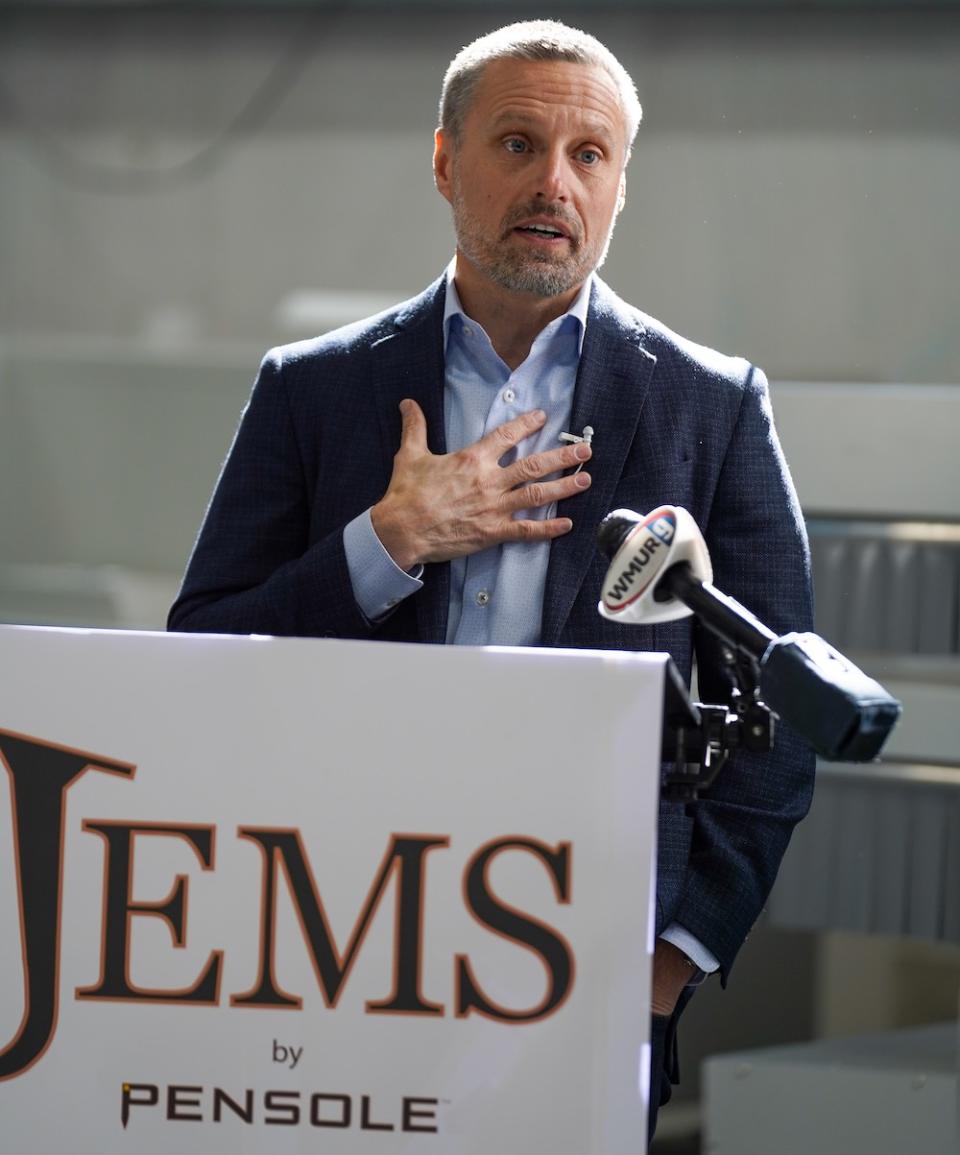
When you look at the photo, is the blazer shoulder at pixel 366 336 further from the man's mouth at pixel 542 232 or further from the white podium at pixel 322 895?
the white podium at pixel 322 895

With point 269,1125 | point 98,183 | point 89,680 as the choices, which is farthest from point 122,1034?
point 98,183

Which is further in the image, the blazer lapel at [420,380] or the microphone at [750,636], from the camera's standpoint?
the blazer lapel at [420,380]

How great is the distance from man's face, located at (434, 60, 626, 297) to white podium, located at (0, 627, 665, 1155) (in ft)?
1.74

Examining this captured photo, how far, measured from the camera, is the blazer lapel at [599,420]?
159cm

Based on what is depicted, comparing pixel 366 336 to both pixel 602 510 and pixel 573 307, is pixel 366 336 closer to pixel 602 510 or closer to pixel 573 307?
pixel 573 307

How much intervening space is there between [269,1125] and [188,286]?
2209 millimetres

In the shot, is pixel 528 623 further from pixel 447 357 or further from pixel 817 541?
pixel 817 541

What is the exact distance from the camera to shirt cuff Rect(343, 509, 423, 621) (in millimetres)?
1576

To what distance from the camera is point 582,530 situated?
1604mm

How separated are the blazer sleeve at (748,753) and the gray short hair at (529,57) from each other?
36 centimetres

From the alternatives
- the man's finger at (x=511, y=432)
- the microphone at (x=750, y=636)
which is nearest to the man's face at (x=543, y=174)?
the man's finger at (x=511, y=432)

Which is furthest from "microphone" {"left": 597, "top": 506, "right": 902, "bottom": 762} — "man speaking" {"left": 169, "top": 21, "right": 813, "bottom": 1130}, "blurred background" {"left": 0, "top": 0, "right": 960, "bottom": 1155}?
"blurred background" {"left": 0, "top": 0, "right": 960, "bottom": 1155}

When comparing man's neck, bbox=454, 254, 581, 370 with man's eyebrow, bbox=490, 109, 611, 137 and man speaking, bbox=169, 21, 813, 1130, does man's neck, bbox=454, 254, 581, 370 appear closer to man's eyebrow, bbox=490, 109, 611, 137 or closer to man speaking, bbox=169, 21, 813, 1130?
man speaking, bbox=169, 21, 813, 1130

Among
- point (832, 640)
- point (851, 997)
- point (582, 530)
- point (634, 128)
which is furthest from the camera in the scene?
point (851, 997)
